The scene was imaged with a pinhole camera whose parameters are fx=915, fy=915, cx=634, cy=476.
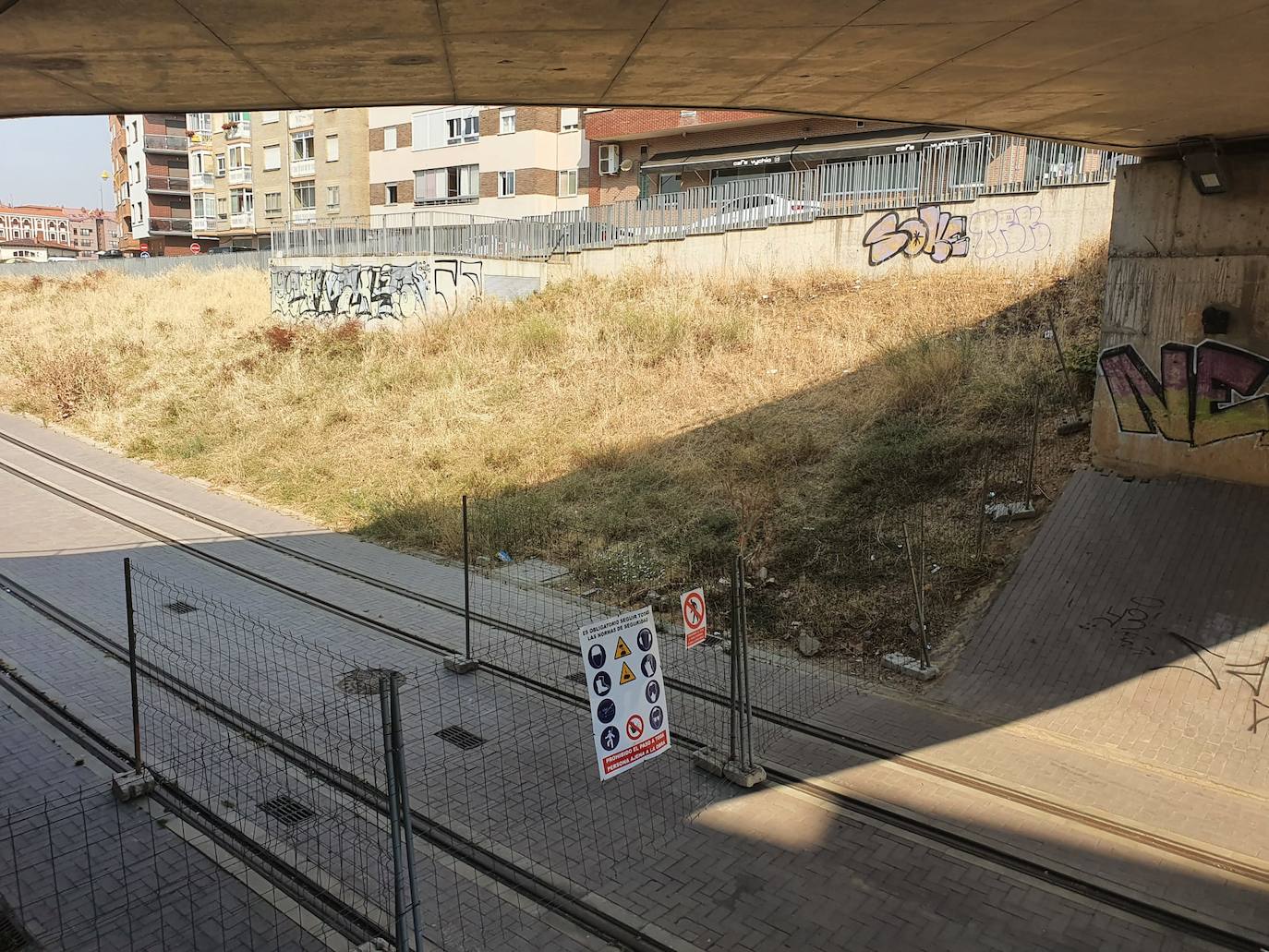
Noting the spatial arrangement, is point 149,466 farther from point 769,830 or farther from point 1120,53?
point 1120,53

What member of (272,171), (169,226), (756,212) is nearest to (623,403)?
(756,212)

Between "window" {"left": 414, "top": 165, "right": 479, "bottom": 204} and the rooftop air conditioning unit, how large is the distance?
7518mm

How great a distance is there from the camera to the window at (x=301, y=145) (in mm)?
54719

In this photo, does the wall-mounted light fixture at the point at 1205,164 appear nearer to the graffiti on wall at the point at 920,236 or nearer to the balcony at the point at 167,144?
the graffiti on wall at the point at 920,236

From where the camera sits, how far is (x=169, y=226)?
77.1 metres

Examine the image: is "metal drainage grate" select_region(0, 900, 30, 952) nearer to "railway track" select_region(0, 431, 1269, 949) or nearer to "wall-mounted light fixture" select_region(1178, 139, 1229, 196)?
"railway track" select_region(0, 431, 1269, 949)

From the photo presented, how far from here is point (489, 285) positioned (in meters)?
26.2

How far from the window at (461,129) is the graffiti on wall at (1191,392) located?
37.9 meters

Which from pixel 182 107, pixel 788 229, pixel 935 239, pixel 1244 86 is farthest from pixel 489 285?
pixel 1244 86

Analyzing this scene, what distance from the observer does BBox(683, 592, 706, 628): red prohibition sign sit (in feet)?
23.7

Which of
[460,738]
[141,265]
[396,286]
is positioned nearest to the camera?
[460,738]

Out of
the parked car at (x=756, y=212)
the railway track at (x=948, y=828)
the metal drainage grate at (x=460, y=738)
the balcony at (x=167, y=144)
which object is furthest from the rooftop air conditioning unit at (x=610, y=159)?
the balcony at (x=167, y=144)

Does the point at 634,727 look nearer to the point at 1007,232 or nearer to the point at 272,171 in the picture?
the point at 1007,232

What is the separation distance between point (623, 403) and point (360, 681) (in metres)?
10.6
